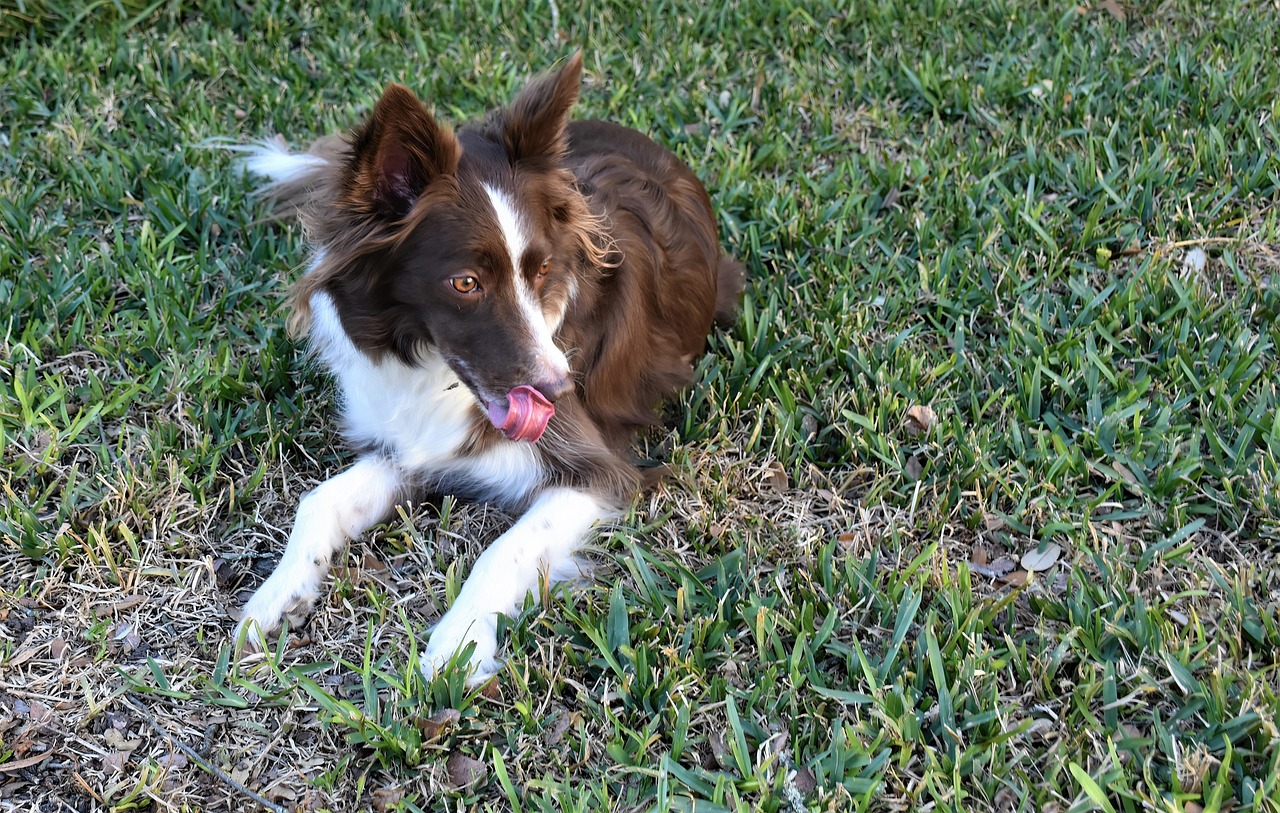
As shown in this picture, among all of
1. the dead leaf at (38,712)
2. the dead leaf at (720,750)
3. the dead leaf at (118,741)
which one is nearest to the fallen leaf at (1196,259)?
the dead leaf at (720,750)

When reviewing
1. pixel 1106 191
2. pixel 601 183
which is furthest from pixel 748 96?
pixel 601 183

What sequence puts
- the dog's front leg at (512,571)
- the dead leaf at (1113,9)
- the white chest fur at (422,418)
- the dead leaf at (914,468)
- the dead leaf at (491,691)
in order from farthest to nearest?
1. the dead leaf at (1113,9)
2. the dead leaf at (914,468)
3. the white chest fur at (422,418)
4. the dog's front leg at (512,571)
5. the dead leaf at (491,691)

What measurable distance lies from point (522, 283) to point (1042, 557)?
1787 millimetres

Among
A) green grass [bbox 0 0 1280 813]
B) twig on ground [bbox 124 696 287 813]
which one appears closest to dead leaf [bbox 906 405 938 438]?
green grass [bbox 0 0 1280 813]

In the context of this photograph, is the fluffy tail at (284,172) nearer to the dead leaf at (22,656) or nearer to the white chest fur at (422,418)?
the white chest fur at (422,418)

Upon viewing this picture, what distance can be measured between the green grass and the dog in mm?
152

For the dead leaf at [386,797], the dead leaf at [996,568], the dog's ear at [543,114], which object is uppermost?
the dog's ear at [543,114]

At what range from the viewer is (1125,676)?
2.69m

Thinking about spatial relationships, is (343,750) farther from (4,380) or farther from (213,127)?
(213,127)

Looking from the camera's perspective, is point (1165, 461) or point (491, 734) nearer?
point (491, 734)

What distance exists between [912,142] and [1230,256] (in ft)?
5.05

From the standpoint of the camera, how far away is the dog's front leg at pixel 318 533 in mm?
3035

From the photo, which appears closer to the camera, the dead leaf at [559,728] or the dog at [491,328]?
the dead leaf at [559,728]

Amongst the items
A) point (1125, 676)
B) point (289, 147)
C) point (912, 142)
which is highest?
point (289, 147)
